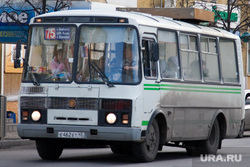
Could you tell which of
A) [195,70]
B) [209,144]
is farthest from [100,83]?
[209,144]

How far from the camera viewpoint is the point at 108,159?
15320 millimetres

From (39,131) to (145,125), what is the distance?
190cm

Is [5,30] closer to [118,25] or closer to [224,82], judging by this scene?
[224,82]

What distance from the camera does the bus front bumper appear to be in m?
13.5

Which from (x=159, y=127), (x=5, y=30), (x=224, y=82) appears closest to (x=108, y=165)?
(x=159, y=127)

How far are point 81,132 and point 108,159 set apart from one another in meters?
1.79

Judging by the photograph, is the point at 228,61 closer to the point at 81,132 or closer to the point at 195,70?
the point at 195,70

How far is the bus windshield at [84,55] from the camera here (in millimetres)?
13820

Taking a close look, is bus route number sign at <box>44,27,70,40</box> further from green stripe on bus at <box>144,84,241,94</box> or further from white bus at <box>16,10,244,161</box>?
green stripe on bus at <box>144,84,241,94</box>

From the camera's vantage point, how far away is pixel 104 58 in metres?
13.9

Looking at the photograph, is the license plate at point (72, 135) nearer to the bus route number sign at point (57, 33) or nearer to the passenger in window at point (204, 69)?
the bus route number sign at point (57, 33)

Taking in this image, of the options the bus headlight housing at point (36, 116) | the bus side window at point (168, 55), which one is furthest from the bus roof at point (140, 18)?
the bus headlight housing at point (36, 116)

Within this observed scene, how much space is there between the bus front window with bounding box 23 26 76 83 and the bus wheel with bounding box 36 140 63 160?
1227mm

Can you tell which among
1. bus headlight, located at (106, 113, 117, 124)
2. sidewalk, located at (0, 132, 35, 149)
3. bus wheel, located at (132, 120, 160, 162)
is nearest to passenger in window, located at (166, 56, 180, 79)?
bus wheel, located at (132, 120, 160, 162)
